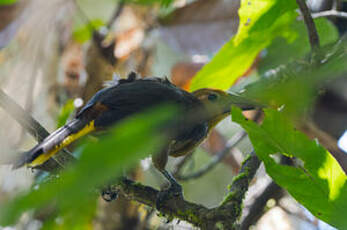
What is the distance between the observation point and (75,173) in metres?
0.64

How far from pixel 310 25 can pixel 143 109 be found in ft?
2.91

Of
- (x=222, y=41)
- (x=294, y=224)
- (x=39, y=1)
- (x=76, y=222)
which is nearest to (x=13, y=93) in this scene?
(x=39, y=1)

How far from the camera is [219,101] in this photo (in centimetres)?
246

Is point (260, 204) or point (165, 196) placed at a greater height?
point (165, 196)

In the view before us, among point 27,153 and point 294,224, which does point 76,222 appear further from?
point 294,224

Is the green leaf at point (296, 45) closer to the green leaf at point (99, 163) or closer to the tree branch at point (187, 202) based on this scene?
the tree branch at point (187, 202)

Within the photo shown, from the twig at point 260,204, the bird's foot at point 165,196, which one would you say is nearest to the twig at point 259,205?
the twig at point 260,204

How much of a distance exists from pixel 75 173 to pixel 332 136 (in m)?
2.55

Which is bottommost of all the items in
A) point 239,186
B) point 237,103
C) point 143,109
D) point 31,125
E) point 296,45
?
point 296,45

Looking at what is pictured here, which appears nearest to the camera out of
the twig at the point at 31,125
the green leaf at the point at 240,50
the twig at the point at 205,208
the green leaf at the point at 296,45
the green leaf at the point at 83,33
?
the twig at the point at 31,125

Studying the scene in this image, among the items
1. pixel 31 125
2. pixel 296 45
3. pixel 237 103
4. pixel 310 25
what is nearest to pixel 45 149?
pixel 31 125

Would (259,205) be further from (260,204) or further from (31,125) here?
(31,125)

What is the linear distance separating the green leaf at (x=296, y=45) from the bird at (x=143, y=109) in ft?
2.21

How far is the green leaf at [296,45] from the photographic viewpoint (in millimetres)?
2758
